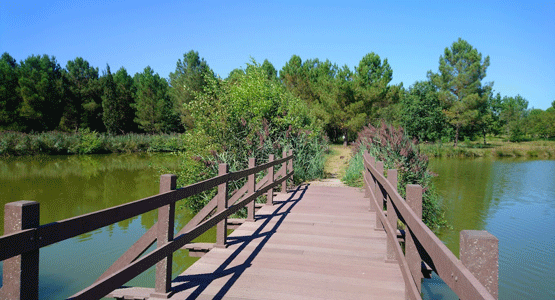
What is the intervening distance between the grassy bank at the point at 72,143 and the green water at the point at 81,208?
7.13m

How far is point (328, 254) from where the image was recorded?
5031mm

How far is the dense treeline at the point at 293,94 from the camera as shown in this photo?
41469mm

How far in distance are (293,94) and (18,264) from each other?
40234 millimetres

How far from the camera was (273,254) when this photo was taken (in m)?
4.94

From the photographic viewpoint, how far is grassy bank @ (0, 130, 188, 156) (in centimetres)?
3162

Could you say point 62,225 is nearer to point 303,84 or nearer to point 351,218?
point 351,218

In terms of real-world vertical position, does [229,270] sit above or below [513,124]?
below

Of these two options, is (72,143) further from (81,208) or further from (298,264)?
(298,264)

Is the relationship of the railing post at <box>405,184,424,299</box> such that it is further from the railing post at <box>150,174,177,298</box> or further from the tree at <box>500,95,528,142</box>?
the tree at <box>500,95,528,142</box>

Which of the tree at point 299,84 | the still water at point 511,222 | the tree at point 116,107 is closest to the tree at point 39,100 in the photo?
the tree at point 116,107

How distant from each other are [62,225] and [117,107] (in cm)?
5287

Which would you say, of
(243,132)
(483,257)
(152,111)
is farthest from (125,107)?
(483,257)

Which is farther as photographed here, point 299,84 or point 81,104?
point 81,104

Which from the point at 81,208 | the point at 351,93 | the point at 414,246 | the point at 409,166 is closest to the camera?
the point at 414,246
